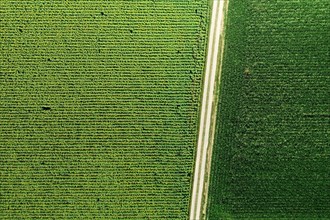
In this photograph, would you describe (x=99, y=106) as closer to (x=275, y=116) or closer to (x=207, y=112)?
(x=207, y=112)

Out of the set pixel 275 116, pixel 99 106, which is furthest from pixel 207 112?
pixel 99 106

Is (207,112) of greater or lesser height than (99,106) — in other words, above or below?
below

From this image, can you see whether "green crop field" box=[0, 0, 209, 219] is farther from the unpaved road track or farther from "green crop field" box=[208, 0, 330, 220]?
"green crop field" box=[208, 0, 330, 220]

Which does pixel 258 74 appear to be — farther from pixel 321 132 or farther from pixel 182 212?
pixel 182 212

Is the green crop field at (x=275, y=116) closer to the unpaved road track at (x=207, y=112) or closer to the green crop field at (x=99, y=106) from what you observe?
the unpaved road track at (x=207, y=112)

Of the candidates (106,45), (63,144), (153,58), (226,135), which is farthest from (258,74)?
(63,144)

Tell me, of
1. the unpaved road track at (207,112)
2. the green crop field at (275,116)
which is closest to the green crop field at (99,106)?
the unpaved road track at (207,112)
